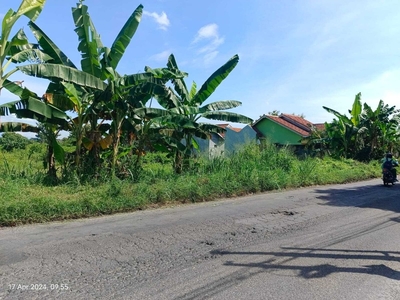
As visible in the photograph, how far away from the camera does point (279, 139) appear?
30.6 meters

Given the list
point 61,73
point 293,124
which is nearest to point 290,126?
point 293,124

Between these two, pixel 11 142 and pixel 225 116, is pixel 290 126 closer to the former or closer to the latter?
pixel 225 116

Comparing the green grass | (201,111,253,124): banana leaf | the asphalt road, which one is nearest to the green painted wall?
the green grass

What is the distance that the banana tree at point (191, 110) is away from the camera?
11320 millimetres

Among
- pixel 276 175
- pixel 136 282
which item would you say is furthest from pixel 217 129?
pixel 136 282

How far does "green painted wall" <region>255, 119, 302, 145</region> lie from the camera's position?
29359 mm

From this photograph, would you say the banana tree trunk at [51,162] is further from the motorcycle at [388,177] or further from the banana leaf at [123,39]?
the motorcycle at [388,177]

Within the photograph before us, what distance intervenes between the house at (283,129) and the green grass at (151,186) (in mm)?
14207

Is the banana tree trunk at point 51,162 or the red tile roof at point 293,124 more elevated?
the red tile roof at point 293,124

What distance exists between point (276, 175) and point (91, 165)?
6.71m

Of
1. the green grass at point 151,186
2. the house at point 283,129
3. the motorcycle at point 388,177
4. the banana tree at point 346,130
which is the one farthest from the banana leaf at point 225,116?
the house at point 283,129

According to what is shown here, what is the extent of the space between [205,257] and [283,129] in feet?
88.3

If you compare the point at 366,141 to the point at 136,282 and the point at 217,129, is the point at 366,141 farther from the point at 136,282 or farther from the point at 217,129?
the point at 136,282

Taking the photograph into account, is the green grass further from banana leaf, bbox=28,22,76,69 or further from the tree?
the tree
